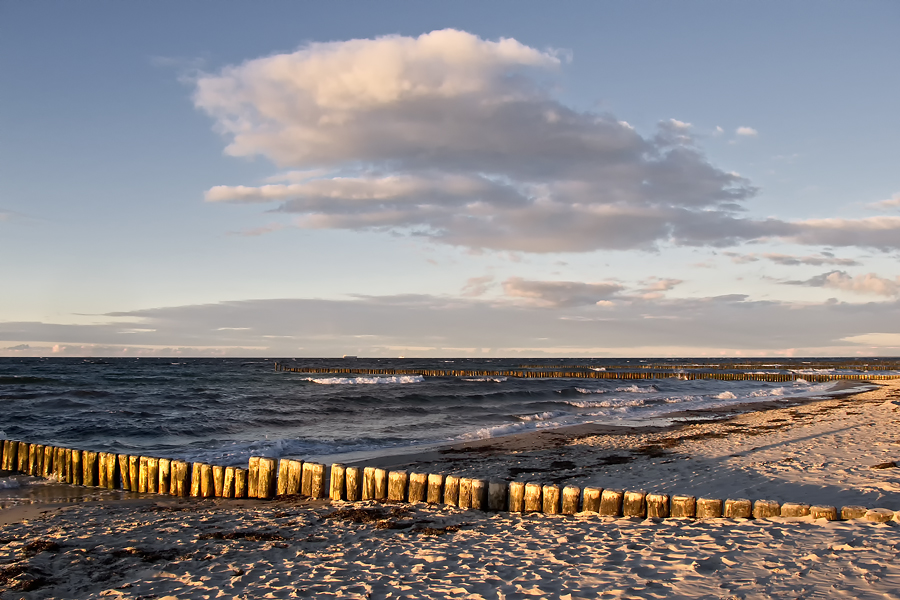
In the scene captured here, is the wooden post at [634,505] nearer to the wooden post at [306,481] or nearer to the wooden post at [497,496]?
the wooden post at [497,496]

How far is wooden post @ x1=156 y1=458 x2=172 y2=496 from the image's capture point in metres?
10.7

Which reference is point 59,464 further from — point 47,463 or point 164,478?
point 164,478

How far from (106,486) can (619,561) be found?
9814 millimetres

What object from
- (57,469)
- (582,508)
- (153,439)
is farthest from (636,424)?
(57,469)

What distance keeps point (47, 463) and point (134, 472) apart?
2516 mm

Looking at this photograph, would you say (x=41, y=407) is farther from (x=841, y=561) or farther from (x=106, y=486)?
(x=841, y=561)

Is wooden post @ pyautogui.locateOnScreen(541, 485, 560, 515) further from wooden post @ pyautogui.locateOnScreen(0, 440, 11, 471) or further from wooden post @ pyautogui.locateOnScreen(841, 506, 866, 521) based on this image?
wooden post @ pyautogui.locateOnScreen(0, 440, 11, 471)

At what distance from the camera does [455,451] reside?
1622 centimetres

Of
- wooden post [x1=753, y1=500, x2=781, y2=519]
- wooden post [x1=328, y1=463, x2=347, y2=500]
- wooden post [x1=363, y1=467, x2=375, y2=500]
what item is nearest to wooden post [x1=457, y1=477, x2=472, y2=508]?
wooden post [x1=363, y1=467, x2=375, y2=500]

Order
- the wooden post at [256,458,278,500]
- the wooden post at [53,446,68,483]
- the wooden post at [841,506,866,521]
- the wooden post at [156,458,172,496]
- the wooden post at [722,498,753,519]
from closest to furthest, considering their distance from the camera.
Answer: the wooden post at [841,506,866,521], the wooden post at [722,498,753,519], the wooden post at [256,458,278,500], the wooden post at [156,458,172,496], the wooden post at [53,446,68,483]

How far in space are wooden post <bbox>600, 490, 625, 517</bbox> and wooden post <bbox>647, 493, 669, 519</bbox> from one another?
365 millimetres

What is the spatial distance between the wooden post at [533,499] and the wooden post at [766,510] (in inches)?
110

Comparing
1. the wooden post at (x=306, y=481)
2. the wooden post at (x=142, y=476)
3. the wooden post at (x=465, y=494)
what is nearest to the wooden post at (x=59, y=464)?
the wooden post at (x=142, y=476)

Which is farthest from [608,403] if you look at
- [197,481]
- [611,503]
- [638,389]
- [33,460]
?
[33,460]
